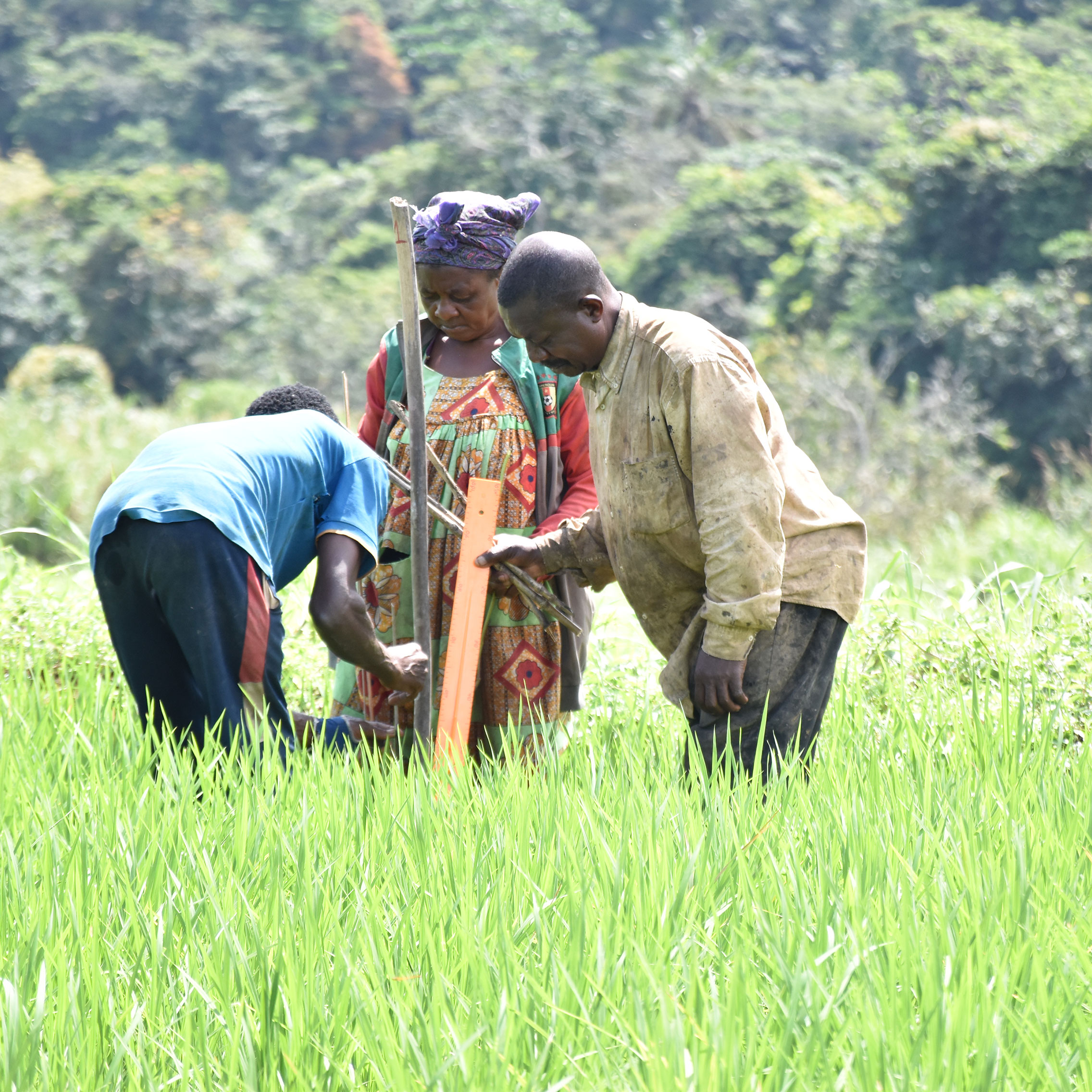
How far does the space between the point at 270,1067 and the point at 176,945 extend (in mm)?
375

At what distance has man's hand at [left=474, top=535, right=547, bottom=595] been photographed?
10.0 ft

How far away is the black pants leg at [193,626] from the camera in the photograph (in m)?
2.70

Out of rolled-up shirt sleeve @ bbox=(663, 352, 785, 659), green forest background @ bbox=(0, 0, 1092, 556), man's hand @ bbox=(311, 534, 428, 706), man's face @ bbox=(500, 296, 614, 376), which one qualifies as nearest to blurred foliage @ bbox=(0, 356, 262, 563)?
green forest background @ bbox=(0, 0, 1092, 556)

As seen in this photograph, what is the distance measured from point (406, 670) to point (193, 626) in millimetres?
499

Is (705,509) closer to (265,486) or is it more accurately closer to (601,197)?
(265,486)

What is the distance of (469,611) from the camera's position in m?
3.06

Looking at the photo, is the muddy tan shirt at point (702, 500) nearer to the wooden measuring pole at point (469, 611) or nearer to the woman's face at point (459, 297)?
the wooden measuring pole at point (469, 611)

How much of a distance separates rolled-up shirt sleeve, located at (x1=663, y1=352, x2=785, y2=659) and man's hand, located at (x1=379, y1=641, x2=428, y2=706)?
31.0 inches

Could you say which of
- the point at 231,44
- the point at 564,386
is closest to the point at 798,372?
the point at 564,386

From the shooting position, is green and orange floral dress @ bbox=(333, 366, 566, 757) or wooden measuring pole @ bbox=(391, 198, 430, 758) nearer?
wooden measuring pole @ bbox=(391, 198, 430, 758)

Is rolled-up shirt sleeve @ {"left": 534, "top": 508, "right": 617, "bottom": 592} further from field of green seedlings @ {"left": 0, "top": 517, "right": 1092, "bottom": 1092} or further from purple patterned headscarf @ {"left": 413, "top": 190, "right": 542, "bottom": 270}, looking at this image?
purple patterned headscarf @ {"left": 413, "top": 190, "right": 542, "bottom": 270}

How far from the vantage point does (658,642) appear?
115 inches

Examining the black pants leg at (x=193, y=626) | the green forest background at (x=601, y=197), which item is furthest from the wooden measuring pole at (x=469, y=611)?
the green forest background at (x=601, y=197)

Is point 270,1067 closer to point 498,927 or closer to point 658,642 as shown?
point 498,927
